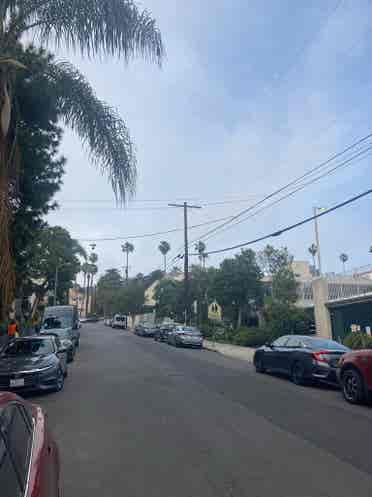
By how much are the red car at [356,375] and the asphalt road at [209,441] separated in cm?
30

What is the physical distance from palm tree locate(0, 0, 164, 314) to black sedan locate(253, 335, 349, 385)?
6827 millimetres

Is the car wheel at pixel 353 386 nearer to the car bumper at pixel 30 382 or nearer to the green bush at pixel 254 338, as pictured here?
the car bumper at pixel 30 382

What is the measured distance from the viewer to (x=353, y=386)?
9477 millimetres

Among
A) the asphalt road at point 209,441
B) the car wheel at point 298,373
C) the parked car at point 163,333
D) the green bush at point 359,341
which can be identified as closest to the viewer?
the asphalt road at point 209,441

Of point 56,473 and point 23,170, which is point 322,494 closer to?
point 56,473

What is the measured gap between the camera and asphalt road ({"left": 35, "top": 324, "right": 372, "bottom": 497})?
463 centimetres

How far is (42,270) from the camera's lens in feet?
129

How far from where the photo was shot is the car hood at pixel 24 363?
9.75 metres

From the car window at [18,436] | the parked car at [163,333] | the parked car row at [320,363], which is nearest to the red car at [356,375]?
the parked car row at [320,363]

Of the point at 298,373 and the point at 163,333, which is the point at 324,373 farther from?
the point at 163,333

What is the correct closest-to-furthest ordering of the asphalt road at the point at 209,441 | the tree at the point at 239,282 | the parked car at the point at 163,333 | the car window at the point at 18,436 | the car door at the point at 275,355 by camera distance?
the car window at the point at 18,436 → the asphalt road at the point at 209,441 → the car door at the point at 275,355 → the parked car at the point at 163,333 → the tree at the point at 239,282

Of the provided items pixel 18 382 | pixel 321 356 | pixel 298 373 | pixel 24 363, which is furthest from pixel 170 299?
pixel 18 382

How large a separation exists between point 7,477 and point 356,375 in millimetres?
8679

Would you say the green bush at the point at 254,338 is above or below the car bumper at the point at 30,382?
above
